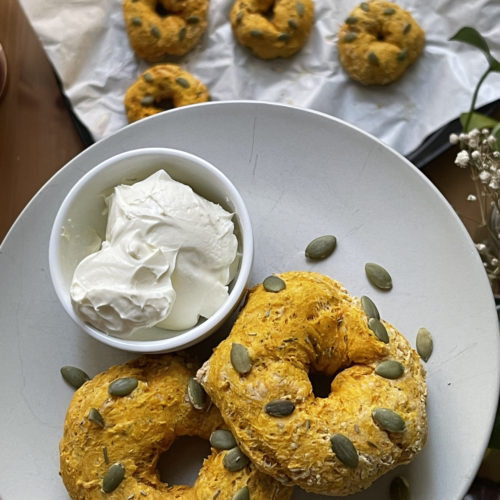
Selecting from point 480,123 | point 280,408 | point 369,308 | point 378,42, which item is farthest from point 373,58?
point 280,408

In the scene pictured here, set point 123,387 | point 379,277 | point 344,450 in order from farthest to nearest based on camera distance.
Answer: point 379,277 → point 123,387 → point 344,450

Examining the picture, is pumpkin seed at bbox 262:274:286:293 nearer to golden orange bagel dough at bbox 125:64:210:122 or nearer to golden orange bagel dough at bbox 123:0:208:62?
golden orange bagel dough at bbox 125:64:210:122

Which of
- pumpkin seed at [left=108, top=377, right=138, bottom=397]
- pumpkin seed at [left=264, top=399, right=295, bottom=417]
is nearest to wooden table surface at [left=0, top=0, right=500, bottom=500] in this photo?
pumpkin seed at [left=108, top=377, right=138, bottom=397]

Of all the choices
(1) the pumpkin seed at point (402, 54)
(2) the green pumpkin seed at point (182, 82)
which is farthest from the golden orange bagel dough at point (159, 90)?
(1) the pumpkin seed at point (402, 54)

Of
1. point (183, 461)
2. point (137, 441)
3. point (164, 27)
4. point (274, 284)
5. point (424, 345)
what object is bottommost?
point (183, 461)

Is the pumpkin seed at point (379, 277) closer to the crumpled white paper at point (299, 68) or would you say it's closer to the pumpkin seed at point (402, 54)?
the crumpled white paper at point (299, 68)

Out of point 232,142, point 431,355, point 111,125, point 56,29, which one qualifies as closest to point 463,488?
point 431,355

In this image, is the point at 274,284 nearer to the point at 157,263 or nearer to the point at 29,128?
the point at 157,263
